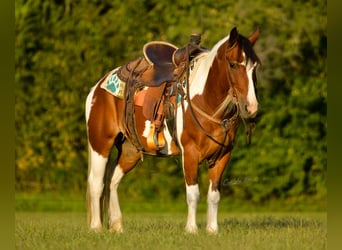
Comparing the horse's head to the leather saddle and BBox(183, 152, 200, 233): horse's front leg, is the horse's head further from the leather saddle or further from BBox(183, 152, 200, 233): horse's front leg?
the leather saddle

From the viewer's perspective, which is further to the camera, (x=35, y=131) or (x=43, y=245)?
(x=35, y=131)

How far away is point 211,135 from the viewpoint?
9.44 meters

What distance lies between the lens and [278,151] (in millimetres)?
15422

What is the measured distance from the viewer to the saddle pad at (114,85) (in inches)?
417

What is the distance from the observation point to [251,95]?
880 cm

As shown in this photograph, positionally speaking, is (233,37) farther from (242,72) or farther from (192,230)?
(192,230)

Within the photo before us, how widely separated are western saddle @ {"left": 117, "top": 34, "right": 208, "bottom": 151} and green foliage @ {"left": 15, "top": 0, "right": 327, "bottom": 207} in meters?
4.86

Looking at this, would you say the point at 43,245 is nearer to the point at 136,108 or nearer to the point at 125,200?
→ the point at 136,108
